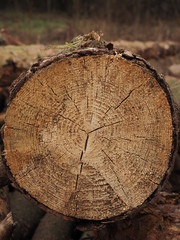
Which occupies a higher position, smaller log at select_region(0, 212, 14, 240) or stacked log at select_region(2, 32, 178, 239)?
stacked log at select_region(2, 32, 178, 239)

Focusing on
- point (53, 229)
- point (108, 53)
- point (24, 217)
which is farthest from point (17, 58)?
point (108, 53)

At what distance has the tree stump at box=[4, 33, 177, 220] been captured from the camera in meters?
2.41

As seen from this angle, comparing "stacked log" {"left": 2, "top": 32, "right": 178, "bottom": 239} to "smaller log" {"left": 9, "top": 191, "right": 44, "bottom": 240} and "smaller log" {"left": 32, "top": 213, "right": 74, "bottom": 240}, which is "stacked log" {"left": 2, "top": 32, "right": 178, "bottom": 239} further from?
"smaller log" {"left": 9, "top": 191, "right": 44, "bottom": 240}

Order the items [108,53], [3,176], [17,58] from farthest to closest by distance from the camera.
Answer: [17,58] < [3,176] < [108,53]

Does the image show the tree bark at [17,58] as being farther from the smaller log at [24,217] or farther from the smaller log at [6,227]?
the smaller log at [6,227]

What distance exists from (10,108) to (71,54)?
1.50ft

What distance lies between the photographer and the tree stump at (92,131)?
241 centimetres

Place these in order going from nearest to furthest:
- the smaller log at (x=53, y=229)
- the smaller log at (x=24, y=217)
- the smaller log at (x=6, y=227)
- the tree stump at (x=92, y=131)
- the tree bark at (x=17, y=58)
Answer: the tree stump at (x=92, y=131)
the smaller log at (x=6, y=227)
the smaller log at (x=53, y=229)
the smaller log at (x=24, y=217)
the tree bark at (x=17, y=58)

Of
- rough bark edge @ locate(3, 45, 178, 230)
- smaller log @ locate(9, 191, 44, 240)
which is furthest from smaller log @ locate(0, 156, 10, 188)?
smaller log @ locate(9, 191, 44, 240)

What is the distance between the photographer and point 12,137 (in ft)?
8.18

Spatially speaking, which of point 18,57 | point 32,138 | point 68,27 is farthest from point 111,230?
point 68,27

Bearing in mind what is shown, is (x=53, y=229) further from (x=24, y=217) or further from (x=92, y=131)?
(x=92, y=131)

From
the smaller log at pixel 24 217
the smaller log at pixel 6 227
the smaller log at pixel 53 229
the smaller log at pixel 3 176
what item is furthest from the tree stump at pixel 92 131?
the smaller log at pixel 24 217

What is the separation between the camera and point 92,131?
2426 mm
